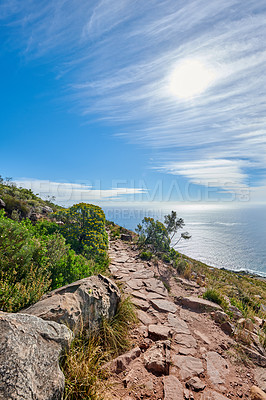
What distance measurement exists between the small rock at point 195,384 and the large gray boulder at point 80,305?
1.75 meters

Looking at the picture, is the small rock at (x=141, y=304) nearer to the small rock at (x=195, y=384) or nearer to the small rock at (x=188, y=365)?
the small rock at (x=188, y=365)

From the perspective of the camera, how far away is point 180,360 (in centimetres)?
350

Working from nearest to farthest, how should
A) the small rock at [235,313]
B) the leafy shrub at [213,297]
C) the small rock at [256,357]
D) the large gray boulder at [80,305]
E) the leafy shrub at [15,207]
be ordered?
1. the large gray boulder at [80,305]
2. the small rock at [256,357]
3. the small rock at [235,313]
4. the leafy shrub at [213,297]
5. the leafy shrub at [15,207]

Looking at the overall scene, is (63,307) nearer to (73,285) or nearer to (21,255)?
(73,285)

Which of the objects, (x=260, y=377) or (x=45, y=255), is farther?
→ (x=45, y=255)

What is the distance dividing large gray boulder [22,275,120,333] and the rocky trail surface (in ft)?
2.53

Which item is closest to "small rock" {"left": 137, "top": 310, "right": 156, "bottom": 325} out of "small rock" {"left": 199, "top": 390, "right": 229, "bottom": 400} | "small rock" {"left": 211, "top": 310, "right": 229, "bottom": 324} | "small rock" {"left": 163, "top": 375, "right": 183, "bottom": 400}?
"small rock" {"left": 163, "top": 375, "right": 183, "bottom": 400}

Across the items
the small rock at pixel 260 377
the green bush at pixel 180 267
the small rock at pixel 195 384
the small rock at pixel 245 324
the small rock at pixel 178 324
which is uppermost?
the small rock at pixel 195 384

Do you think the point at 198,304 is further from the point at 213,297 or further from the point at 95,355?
the point at 95,355

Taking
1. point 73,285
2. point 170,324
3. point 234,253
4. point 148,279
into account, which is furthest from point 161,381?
point 234,253

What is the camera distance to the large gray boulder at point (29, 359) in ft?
5.63

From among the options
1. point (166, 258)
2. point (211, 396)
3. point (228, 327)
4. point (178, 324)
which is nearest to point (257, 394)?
point (211, 396)

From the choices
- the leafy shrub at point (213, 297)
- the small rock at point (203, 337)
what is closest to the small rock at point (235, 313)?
the leafy shrub at point (213, 297)

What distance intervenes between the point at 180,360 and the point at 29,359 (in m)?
2.85
